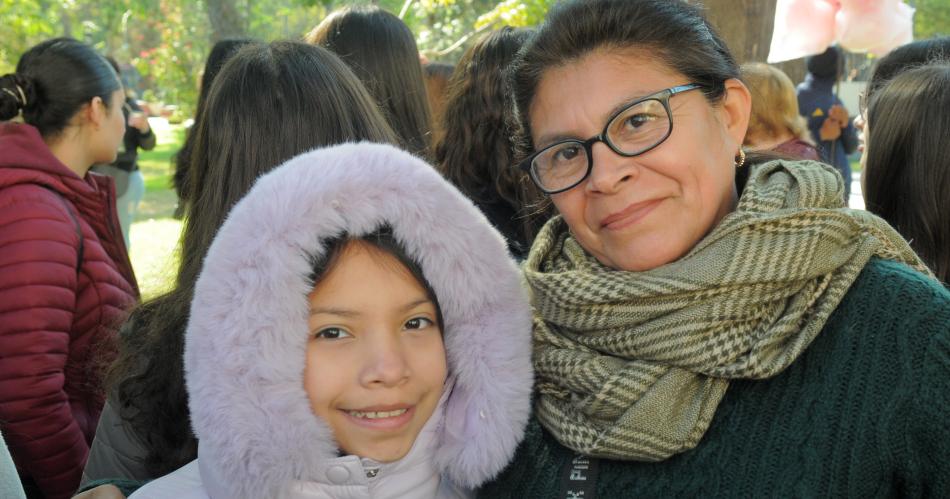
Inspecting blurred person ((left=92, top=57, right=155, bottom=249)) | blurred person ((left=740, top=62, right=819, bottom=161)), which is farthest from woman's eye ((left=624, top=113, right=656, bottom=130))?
blurred person ((left=92, top=57, right=155, bottom=249))

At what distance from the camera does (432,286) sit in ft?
6.90

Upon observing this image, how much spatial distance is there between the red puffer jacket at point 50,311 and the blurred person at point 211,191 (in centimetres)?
55

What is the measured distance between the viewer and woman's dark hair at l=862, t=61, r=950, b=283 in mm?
3199

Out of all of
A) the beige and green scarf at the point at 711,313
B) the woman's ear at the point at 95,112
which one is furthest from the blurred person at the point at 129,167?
the beige and green scarf at the point at 711,313

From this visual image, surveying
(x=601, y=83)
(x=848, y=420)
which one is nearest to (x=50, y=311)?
(x=601, y=83)

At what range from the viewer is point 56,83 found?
404 cm

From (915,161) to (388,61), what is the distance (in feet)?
6.91

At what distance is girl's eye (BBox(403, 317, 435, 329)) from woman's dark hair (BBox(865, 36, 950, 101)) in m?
2.94

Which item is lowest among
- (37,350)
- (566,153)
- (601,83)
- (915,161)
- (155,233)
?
(155,233)

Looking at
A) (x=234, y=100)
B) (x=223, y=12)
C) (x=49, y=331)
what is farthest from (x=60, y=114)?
(x=223, y=12)

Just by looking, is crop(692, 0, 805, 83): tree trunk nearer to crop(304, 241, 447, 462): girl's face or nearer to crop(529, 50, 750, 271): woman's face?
crop(529, 50, 750, 271): woman's face

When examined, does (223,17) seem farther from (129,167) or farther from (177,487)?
(177,487)

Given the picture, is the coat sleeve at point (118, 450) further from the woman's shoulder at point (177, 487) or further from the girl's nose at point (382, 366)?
the girl's nose at point (382, 366)

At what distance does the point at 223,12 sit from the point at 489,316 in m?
13.2
